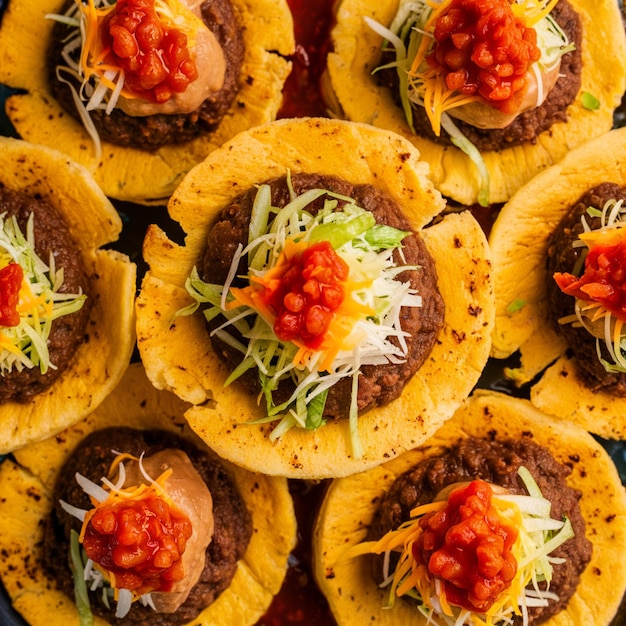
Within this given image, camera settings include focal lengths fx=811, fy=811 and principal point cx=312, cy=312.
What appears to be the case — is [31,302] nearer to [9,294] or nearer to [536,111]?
[9,294]

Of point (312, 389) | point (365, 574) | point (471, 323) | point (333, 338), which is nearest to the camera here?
point (333, 338)

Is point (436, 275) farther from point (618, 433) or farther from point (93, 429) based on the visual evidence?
point (93, 429)

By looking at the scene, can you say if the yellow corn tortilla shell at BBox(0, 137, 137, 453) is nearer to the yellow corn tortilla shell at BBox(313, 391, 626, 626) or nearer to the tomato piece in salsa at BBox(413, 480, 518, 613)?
the yellow corn tortilla shell at BBox(313, 391, 626, 626)

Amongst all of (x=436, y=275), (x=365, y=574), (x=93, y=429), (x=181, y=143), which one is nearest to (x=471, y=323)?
(x=436, y=275)

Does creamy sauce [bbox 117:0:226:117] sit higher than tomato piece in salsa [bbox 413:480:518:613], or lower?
higher

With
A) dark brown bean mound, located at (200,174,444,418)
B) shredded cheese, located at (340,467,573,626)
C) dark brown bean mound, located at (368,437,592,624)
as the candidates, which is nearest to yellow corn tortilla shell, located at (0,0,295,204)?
dark brown bean mound, located at (200,174,444,418)

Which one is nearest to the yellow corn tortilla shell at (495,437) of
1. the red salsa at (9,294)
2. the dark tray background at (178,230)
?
the dark tray background at (178,230)

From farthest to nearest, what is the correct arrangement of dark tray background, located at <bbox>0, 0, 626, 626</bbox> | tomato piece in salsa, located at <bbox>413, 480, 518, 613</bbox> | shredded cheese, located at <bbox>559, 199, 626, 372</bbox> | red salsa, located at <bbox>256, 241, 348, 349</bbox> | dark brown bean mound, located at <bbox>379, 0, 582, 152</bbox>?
dark tray background, located at <bbox>0, 0, 626, 626</bbox>, dark brown bean mound, located at <bbox>379, 0, 582, 152</bbox>, shredded cheese, located at <bbox>559, 199, 626, 372</bbox>, tomato piece in salsa, located at <bbox>413, 480, 518, 613</bbox>, red salsa, located at <bbox>256, 241, 348, 349</bbox>
